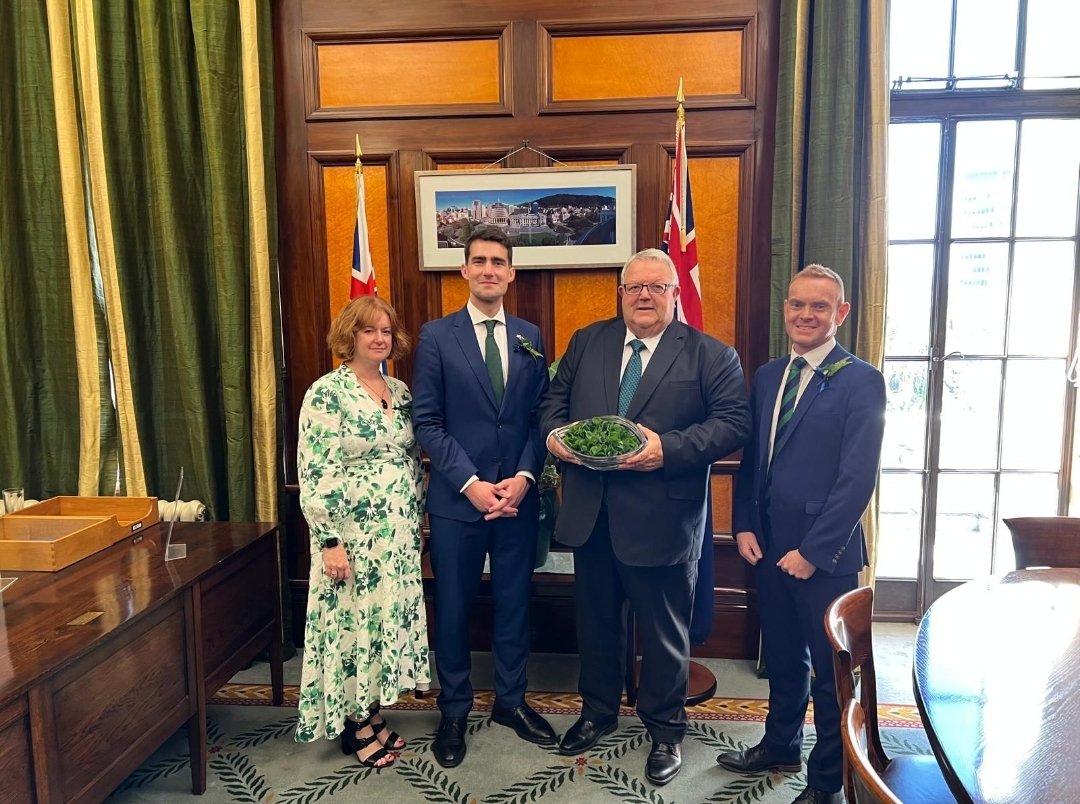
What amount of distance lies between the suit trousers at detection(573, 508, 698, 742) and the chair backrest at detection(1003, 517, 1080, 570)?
3.14 feet

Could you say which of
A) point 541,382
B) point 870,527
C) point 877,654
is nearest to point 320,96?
point 541,382

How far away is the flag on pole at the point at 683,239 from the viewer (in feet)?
8.82

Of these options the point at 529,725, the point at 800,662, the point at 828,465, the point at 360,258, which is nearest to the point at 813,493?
the point at 828,465

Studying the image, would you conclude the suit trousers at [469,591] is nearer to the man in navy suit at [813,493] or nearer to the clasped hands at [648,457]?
the clasped hands at [648,457]

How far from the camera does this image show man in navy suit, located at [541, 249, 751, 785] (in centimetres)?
210

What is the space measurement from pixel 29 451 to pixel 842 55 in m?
3.91

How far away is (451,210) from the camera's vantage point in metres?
2.95

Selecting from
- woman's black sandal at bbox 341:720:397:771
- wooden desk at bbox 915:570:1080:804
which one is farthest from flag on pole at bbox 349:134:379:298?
wooden desk at bbox 915:570:1080:804

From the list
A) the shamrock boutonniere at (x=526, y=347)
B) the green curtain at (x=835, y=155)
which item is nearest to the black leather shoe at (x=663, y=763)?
the shamrock boutonniere at (x=526, y=347)

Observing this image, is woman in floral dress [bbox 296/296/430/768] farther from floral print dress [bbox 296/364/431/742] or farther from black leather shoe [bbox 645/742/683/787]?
black leather shoe [bbox 645/742/683/787]

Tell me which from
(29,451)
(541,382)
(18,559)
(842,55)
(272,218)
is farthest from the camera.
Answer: (29,451)

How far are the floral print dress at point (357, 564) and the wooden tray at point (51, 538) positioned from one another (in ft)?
2.48

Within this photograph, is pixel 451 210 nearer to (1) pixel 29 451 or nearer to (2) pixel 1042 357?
(1) pixel 29 451

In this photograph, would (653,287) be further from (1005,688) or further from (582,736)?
(582,736)
